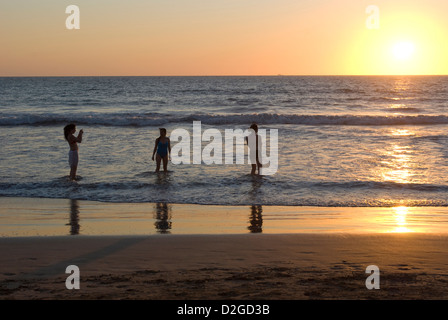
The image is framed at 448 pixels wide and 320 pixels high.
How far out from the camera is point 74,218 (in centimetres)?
902

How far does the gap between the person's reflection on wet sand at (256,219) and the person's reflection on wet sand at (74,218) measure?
9.43 ft

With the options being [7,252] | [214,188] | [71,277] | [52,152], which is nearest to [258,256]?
[71,277]

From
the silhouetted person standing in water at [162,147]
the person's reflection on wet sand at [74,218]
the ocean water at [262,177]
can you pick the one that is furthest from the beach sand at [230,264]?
the silhouetted person standing in water at [162,147]

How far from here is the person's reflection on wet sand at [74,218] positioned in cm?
798

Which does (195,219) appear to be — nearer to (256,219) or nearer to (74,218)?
(256,219)

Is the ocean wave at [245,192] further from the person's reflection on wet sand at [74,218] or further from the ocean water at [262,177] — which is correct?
the person's reflection on wet sand at [74,218]

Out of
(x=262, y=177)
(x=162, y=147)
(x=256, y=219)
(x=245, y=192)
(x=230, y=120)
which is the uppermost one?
(x=230, y=120)

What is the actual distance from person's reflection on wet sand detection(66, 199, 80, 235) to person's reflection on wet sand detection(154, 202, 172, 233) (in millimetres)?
1324

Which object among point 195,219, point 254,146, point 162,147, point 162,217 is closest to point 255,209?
point 195,219

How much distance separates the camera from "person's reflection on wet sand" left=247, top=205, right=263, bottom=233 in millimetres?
8203

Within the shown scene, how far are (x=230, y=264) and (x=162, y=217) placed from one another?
3.49 m

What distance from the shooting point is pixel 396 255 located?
634 cm

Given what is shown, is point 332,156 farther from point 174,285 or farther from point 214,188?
point 174,285
